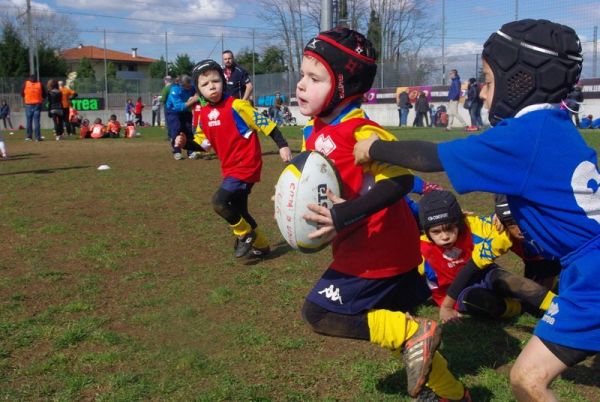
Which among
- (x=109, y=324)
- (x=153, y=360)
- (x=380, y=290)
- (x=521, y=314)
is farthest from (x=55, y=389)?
(x=521, y=314)

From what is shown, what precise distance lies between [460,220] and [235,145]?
280 cm

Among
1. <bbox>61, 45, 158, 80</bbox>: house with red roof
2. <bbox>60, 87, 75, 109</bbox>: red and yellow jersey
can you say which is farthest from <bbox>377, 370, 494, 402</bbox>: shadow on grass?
<bbox>61, 45, 158, 80</bbox>: house with red roof

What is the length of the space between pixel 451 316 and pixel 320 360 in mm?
1237

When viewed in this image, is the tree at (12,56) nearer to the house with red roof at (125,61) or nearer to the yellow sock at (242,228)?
the house with red roof at (125,61)

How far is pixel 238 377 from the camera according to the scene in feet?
12.3

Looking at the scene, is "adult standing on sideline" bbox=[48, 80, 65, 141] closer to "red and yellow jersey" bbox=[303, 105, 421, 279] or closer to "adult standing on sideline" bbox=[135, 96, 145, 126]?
A: "adult standing on sideline" bbox=[135, 96, 145, 126]

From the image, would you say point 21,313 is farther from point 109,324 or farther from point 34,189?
point 34,189

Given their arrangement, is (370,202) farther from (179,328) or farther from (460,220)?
(179,328)

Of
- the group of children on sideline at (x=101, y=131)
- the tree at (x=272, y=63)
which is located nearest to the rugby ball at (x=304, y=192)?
the group of children on sideline at (x=101, y=131)

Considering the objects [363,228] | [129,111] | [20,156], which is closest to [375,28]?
[129,111]

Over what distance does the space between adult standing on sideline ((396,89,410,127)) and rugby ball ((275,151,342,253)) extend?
A: 2947cm

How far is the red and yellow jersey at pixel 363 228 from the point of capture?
3.16 meters

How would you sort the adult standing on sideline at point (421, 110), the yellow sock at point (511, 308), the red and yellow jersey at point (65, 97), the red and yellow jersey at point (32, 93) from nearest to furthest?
the yellow sock at point (511, 308) < the red and yellow jersey at point (32, 93) < the red and yellow jersey at point (65, 97) < the adult standing on sideline at point (421, 110)

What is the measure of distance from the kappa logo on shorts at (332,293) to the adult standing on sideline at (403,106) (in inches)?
1157
